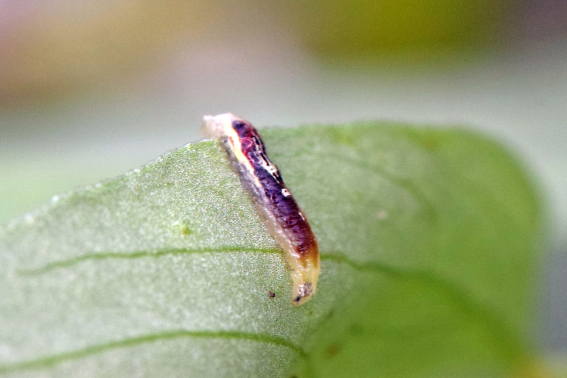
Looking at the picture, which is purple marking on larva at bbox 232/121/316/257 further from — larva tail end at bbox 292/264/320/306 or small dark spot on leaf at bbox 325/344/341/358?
small dark spot on leaf at bbox 325/344/341/358

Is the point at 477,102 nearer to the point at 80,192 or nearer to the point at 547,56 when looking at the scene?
the point at 547,56

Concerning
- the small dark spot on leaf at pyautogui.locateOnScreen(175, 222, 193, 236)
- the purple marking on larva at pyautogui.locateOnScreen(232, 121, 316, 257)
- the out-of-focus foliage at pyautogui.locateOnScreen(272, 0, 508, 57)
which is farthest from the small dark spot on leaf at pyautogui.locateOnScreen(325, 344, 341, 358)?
the out-of-focus foliage at pyautogui.locateOnScreen(272, 0, 508, 57)

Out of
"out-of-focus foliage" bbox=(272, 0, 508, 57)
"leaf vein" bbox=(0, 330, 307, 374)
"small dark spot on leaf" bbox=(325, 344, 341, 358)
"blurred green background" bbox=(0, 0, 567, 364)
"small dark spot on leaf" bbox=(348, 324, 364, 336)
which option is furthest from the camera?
"out-of-focus foliage" bbox=(272, 0, 508, 57)

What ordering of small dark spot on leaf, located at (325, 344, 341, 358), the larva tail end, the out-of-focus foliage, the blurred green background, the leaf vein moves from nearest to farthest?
1. the leaf vein
2. the larva tail end
3. small dark spot on leaf, located at (325, 344, 341, 358)
4. the blurred green background
5. the out-of-focus foliage

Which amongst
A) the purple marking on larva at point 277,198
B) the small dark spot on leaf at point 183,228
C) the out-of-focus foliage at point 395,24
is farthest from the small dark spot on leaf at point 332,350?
the out-of-focus foliage at point 395,24

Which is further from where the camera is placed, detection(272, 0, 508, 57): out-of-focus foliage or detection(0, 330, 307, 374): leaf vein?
detection(272, 0, 508, 57): out-of-focus foliage

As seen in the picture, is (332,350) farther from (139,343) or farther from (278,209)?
(139,343)

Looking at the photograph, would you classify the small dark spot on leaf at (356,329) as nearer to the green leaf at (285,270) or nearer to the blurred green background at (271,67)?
the green leaf at (285,270)

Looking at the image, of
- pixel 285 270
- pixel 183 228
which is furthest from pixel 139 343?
pixel 285 270
